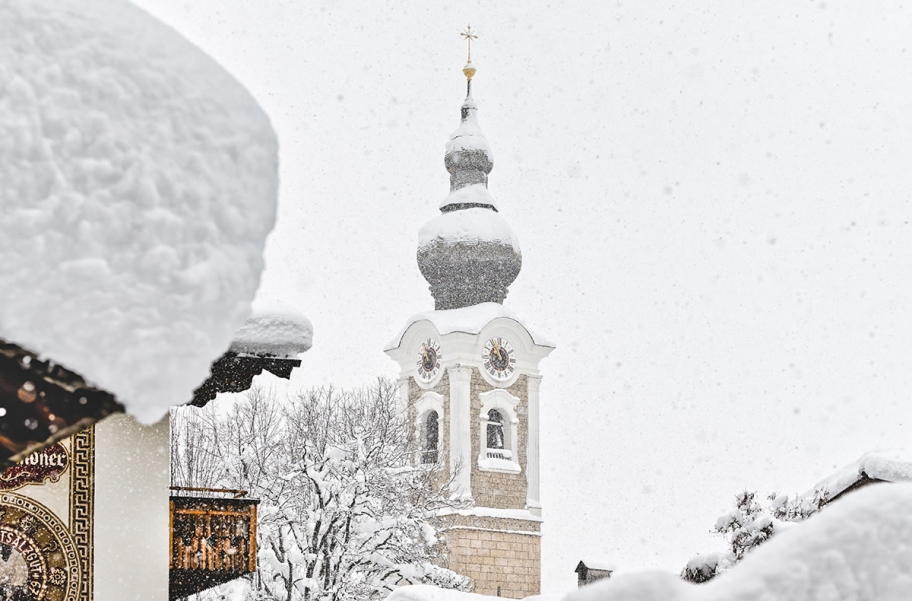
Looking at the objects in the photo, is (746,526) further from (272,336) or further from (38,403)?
(38,403)

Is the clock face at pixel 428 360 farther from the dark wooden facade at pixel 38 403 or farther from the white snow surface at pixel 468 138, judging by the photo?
the dark wooden facade at pixel 38 403

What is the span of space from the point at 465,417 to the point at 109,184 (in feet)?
129

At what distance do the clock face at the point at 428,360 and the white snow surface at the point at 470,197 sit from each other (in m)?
4.20

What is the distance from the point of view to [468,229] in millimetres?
40875

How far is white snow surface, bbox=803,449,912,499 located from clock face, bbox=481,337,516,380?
29.8 m

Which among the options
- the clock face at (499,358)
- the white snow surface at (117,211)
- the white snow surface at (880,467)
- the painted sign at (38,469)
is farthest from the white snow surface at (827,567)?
the clock face at (499,358)

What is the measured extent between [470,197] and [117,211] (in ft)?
132

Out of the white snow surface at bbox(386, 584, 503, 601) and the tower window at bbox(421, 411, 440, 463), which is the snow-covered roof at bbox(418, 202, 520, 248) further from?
the white snow surface at bbox(386, 584, 503, 601)

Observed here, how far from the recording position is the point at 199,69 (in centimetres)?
168

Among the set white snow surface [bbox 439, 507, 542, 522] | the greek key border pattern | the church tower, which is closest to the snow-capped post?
the greek key border pattern

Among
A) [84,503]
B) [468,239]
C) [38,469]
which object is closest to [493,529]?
[468,239]

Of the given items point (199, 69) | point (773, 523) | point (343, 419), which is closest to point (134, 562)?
point (773, 523)

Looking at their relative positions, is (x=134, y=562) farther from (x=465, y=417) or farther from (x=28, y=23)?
(x=465, y=417)

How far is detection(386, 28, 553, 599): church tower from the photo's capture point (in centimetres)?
4016
